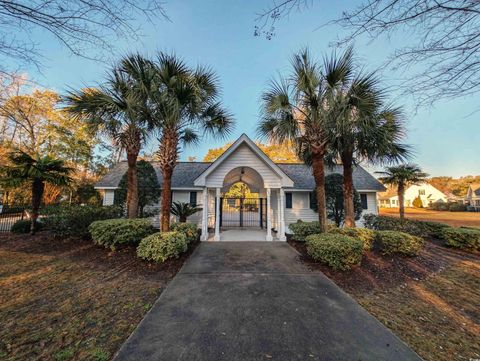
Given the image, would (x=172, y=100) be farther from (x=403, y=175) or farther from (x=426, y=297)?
(x=403, y=175)

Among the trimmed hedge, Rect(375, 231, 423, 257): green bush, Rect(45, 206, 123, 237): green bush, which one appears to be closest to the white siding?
Rect(375, 231, 423, 257): green bush

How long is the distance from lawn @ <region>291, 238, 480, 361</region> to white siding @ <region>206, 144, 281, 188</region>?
13.0ft

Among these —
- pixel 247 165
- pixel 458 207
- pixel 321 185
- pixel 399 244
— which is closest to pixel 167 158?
pixel 247 165

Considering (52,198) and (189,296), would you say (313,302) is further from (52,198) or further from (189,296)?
(52,198)

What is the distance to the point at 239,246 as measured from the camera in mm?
8477

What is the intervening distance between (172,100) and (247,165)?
441 centimetres

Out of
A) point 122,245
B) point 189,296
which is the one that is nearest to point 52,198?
point 122,245

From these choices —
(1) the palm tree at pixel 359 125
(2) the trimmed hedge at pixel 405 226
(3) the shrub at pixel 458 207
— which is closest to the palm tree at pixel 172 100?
(1) the palm tree at pixel 359 125

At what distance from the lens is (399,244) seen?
22.2 feet

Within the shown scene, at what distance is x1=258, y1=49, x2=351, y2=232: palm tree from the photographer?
7.21 m

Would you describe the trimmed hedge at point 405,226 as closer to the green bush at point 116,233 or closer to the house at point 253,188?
the house at point 253,188

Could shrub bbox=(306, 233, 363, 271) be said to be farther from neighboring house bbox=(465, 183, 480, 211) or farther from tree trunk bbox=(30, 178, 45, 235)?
neighboring house bbox=(465, 183, 480, 211)

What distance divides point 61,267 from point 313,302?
23.0ft

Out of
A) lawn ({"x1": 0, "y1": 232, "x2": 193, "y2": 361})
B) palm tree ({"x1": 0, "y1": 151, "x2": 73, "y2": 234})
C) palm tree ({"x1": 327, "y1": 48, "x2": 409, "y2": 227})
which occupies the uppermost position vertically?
palm tree ({"x1": 327, "y1": 48, "x2": 409, "y2": 227})
